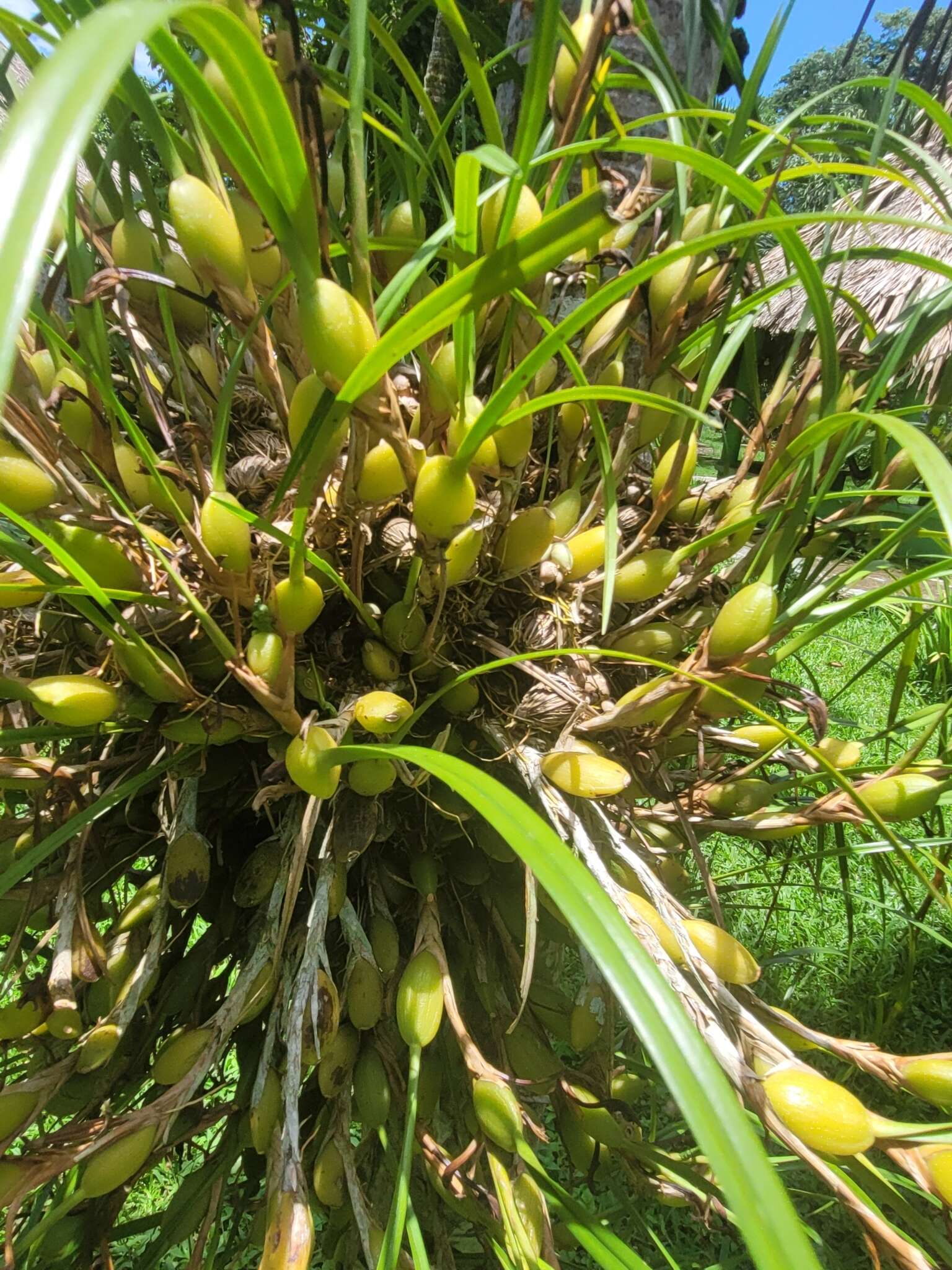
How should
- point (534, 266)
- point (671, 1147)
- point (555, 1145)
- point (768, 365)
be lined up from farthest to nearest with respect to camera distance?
point (768, 365)
point (555, 1145)
point (671, 1147)
point (534, 266)

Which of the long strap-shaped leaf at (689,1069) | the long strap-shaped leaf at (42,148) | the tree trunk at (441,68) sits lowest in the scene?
the long strap-shaped leaf at (689,1069)

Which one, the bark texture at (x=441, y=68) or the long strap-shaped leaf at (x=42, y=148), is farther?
the bark texture at (x=441, y=68)

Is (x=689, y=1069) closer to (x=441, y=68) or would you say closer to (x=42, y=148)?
(x=42, y=148)

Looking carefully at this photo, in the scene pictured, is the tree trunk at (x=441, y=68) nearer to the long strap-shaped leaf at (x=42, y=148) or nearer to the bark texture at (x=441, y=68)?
the bark texture at (x=441, y=68)

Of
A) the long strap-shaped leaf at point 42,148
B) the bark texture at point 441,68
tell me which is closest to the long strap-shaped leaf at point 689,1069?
the long strap-shaped leaf at point 42,148

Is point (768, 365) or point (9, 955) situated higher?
point (768, 365)

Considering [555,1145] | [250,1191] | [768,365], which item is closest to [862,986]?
[555,1145]

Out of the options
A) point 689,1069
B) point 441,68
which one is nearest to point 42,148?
point 689,1069

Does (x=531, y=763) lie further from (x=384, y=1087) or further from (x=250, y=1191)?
(x=250, y=1191)

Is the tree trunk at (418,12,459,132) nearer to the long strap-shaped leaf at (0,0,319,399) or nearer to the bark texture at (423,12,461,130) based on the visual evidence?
the bark texture at (423,12,461,130)
